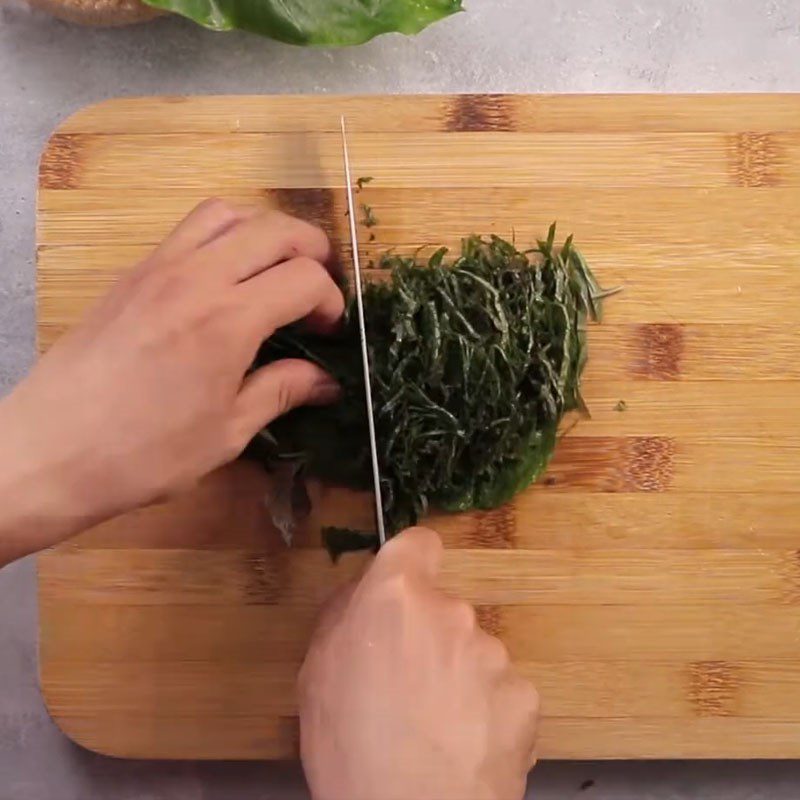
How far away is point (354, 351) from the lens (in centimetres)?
164

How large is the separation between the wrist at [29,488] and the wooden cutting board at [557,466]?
313 mm

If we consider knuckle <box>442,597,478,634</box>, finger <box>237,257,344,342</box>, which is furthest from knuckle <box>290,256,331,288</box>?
knuckle <box>442,597,478,634</box>

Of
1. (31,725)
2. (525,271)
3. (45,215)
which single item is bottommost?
(31,725)

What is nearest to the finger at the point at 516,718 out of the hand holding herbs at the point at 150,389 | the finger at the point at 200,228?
the hand holding herbs at the point at 150,389

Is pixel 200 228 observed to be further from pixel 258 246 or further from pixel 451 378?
pixel 451 378

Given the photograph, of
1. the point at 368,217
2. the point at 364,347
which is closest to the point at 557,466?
the point at 364,347

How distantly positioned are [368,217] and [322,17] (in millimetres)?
351

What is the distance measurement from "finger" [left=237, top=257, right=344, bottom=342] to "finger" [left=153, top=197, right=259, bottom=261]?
0.11 m

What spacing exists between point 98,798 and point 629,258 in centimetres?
138

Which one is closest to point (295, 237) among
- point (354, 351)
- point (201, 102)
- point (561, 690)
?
point (354, 351)

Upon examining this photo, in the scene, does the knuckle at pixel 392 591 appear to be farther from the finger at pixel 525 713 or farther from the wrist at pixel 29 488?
the wrist at pixel 29 488

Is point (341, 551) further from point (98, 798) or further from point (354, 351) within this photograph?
point (98, 798)

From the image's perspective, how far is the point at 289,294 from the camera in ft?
4.72

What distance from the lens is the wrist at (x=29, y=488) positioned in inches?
51.7
